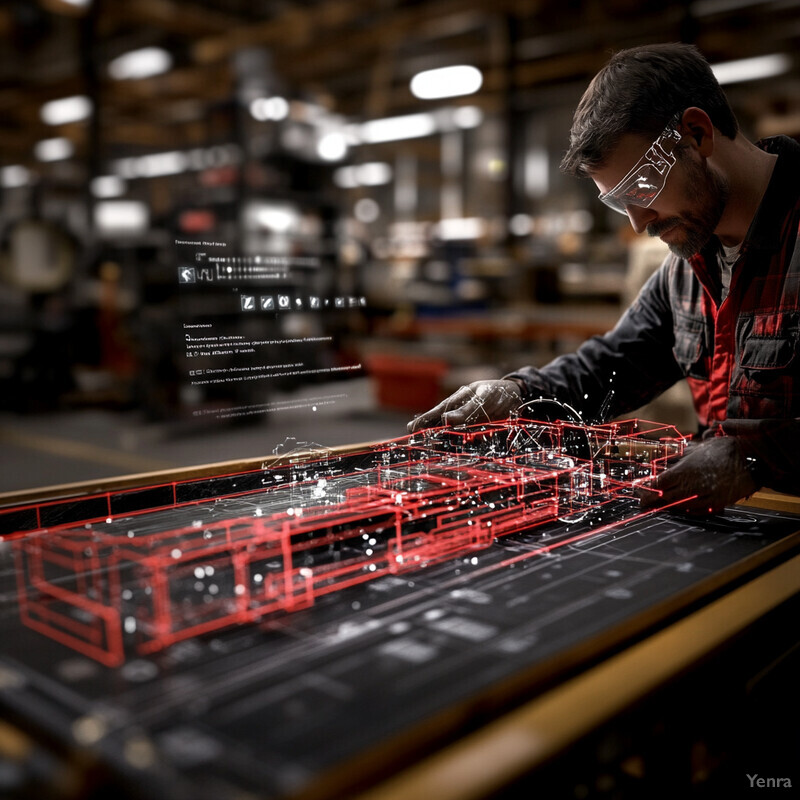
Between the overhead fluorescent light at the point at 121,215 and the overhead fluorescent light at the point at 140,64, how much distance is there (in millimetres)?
1190

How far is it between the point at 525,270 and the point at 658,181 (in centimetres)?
660

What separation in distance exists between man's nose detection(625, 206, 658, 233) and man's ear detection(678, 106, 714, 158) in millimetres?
148

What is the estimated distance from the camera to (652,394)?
1988 mm

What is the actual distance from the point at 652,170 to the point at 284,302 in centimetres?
78

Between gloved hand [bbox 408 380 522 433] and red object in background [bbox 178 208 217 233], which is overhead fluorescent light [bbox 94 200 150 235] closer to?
red object in background [bbox 178 208 217 233]

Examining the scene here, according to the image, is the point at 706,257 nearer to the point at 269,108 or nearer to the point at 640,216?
the point at 640,216

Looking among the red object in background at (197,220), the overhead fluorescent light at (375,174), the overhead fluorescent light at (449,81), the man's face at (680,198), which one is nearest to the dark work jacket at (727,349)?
the man's face at (680,198)

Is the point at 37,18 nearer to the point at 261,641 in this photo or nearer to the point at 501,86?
the point at 501,86

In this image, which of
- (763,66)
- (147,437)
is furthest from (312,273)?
(763,66)

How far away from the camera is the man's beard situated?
1506 millimetres

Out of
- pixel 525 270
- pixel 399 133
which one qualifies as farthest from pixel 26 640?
pixel 399 133

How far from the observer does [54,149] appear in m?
8.98

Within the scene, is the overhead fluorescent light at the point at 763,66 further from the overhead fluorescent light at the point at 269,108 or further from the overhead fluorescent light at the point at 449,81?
the overhead fluorescent light at the point at 269,108

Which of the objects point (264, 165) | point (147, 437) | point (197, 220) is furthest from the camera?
point (264, 165)
